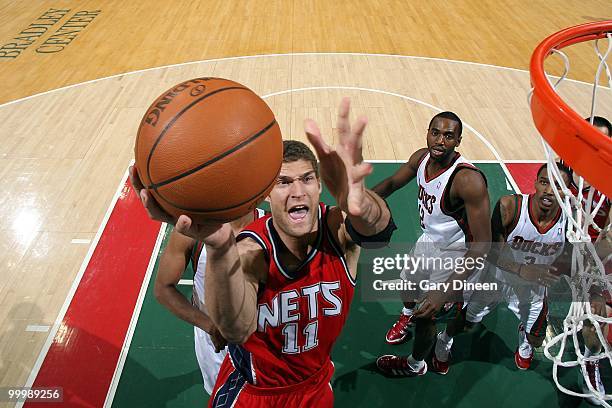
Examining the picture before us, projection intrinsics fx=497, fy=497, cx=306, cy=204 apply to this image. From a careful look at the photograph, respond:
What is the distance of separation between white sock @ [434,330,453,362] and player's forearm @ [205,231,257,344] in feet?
6.77

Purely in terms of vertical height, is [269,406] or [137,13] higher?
[269,406]

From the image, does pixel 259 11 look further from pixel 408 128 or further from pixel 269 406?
pixel 269 406

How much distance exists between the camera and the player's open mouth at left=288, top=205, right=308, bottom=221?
2.04 metres

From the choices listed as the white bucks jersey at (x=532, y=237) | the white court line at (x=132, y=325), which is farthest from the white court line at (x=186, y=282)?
the white bucks jersey at (x=532, y=237)

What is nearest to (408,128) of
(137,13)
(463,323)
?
(463,323)

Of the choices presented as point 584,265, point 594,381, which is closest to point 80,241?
point 584,265

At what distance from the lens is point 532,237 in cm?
332

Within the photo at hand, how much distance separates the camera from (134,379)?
3.51m

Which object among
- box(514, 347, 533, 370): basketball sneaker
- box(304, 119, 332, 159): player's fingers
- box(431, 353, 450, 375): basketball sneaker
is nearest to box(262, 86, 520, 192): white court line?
box(514, 347, 533, 370): basketball sneaker

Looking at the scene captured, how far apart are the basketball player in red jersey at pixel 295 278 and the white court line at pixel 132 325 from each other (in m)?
1.33

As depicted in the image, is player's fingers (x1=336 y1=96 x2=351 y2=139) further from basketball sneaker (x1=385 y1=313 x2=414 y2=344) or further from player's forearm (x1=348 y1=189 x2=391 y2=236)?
basketball sneaker (x1=385 y1=313 x2=414 y2=344)

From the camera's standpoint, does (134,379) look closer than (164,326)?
Yes

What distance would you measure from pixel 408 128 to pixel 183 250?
4.65m

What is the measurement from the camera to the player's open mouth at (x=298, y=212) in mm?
2045
